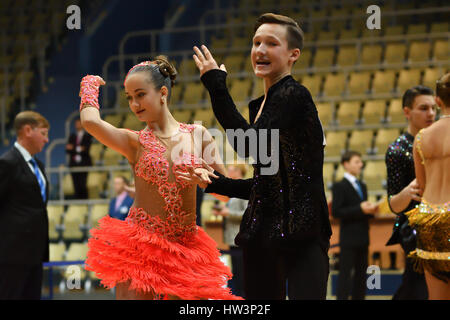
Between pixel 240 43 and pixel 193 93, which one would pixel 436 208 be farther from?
pixel 240 43

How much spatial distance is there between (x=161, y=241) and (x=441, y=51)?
888 cm

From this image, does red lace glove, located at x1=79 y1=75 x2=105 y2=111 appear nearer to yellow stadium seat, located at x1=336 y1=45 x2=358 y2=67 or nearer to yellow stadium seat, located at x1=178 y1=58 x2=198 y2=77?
yellow stadium seat, located at x1=336 y1=45 x2=358 y2=67

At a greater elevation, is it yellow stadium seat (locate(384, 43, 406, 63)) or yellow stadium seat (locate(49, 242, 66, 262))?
yellow stadium seat (locate(384, 43, 406, 63))

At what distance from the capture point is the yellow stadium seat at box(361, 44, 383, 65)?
11781 millimetres

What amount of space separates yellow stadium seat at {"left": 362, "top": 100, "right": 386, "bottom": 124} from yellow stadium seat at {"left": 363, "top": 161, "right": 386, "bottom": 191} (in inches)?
40.8

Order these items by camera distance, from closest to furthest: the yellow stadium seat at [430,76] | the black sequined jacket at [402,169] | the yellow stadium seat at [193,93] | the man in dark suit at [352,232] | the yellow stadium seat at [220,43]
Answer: the black sequined jacket at [402,169]
the man in dark suit at [352,232]
the yellow stadium seat at [430,76]
the yellow stadium seat at [193,93]
the yellow stadium seat at [220,43]

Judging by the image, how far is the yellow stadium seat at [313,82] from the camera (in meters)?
11.3

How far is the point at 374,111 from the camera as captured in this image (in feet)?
34.9

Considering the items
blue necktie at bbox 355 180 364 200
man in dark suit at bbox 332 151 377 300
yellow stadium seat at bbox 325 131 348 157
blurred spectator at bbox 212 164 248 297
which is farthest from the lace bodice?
yellow stadium seat at bbox 325 131 348 157

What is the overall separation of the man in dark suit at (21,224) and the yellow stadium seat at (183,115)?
5.12 meters

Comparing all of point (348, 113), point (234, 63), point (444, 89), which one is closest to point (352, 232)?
point (348, 113)

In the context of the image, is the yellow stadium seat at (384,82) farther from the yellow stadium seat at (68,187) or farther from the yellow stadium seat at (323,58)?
the yellow stadium seat at (68,187)

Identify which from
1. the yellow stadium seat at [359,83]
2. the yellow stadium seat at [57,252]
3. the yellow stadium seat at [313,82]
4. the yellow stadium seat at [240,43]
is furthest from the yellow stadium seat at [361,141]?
the yellow stadium seat at [57,252]
